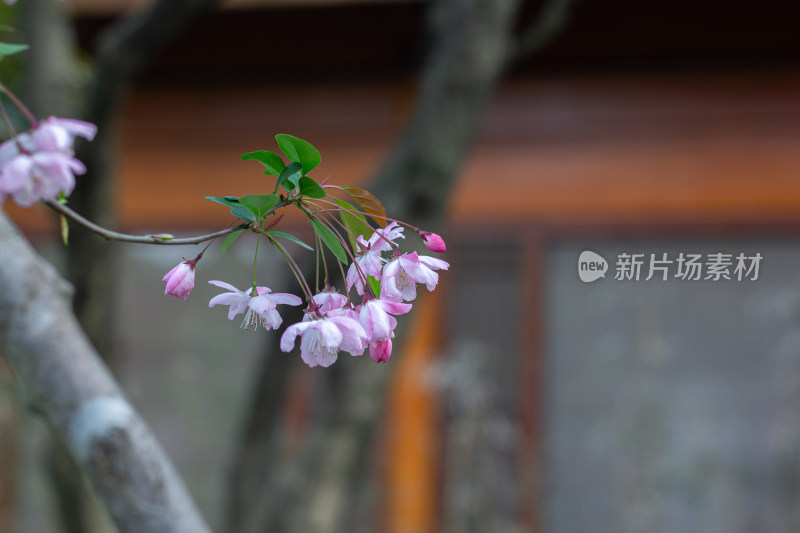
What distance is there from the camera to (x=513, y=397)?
9.09ft

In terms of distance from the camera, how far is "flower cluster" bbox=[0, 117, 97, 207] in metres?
0.43

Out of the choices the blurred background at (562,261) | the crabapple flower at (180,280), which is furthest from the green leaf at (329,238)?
the blurred background at (562,261)

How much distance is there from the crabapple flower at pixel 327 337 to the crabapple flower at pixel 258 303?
0.02m

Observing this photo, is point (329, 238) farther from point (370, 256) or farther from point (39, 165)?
point (39, 165)

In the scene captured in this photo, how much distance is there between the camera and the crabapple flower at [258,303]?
521 mm

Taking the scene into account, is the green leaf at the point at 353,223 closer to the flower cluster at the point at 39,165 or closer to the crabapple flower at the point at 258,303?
the crabapple flower at the point at 258,303

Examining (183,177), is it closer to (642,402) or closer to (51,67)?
(51,67)

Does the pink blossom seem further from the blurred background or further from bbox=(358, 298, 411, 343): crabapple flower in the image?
the blurred background

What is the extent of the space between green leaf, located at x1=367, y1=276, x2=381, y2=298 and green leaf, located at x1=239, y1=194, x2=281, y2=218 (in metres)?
0.08

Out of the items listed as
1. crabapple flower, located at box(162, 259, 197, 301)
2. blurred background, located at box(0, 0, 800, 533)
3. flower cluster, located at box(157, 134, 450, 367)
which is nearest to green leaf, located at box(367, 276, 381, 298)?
flower cluster, located at box(157, 134, 450, 367)

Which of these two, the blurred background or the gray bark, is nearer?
the gray bark

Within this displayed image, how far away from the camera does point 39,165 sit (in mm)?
445

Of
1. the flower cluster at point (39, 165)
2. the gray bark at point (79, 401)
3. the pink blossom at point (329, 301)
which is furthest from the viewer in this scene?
the gray bark at point (79, 401)

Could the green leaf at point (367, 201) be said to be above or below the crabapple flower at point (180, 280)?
above
